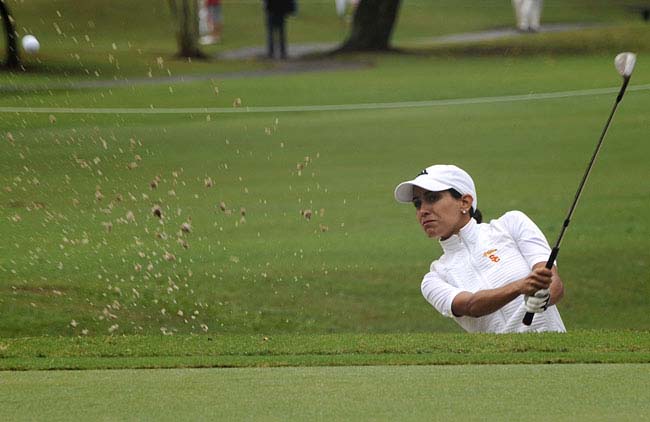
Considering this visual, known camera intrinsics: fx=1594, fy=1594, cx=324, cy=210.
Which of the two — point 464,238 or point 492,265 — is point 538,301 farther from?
point 464,238

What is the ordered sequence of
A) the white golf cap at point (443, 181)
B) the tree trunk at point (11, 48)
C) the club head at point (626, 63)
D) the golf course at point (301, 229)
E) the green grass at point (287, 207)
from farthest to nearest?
the tree trunk at point (11, 48) < the green grass at point (287, 207) < the white golf cap at point (443, 181) < the club head at point (626, 63) < the golf course at point (301, 229)

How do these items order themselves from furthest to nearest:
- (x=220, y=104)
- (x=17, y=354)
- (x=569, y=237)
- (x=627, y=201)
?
1. (x=220, y=104)
2. (x=627, y=201)
3. (x=569, y=237)
4. (x=17, y=354)

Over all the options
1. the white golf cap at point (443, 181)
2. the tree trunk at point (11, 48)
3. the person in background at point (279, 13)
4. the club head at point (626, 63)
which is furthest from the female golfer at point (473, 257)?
the person in background at point (279, 13)

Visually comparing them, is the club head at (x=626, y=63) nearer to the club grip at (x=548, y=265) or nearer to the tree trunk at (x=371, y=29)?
the club grip at (x=548, y=265)

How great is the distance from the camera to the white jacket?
260 inches

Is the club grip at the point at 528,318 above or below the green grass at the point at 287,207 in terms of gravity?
below

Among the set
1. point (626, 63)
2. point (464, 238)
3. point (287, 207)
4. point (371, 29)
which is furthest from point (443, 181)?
point (371, 29)

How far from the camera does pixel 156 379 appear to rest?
5.60 m

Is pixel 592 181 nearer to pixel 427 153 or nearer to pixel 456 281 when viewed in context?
pixel 427 153

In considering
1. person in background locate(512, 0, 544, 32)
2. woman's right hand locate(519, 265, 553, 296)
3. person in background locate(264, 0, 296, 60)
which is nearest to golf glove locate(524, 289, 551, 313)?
woman's right hand locate(519, 265, 553, 296)

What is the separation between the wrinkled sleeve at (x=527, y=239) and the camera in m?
6.61

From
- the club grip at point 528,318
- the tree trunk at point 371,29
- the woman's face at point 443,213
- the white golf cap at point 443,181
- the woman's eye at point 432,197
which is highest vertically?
the tree trunk at point 371,29

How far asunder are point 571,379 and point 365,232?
857 centimetres

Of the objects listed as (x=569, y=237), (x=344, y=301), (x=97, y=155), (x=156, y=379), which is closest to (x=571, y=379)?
(x=156, y=379)
